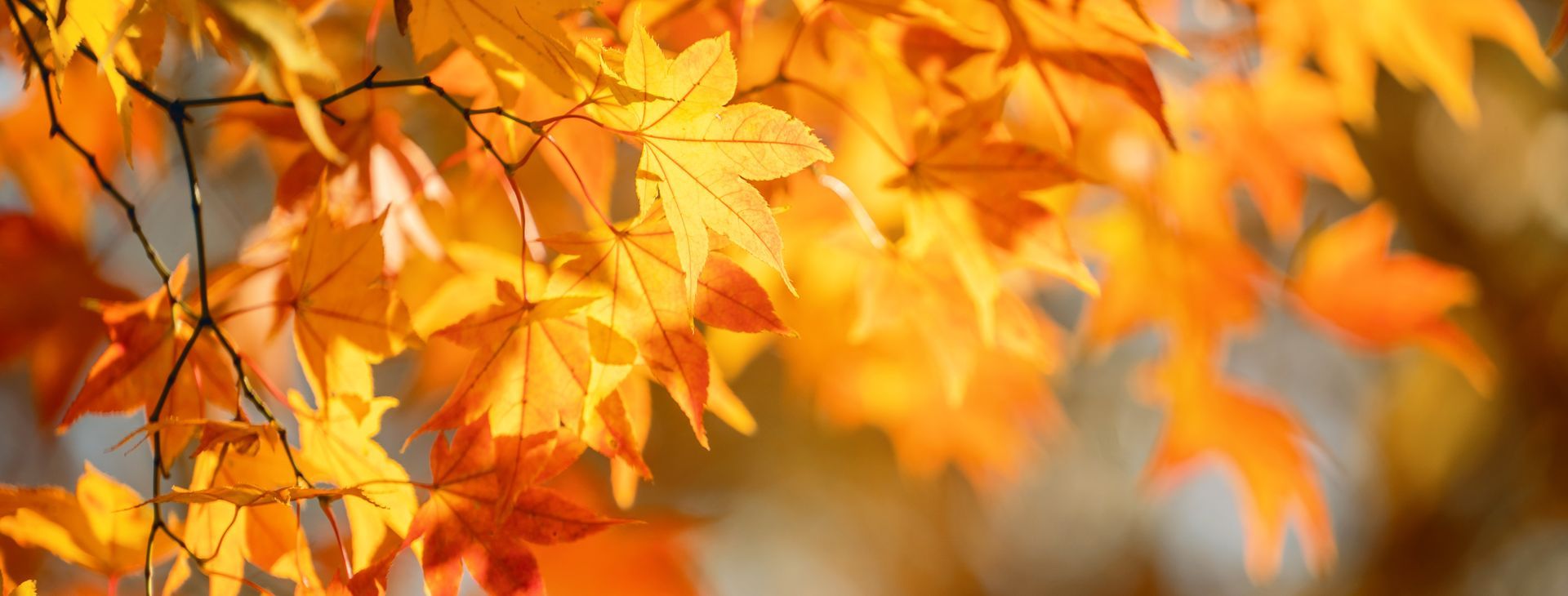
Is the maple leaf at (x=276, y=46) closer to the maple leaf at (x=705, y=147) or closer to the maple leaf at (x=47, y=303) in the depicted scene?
the maple leaf at (x=705, y=147)

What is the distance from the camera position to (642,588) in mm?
1139

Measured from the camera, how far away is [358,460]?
58 centimetres

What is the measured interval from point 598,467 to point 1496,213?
116 inches

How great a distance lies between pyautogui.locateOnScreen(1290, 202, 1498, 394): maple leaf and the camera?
120 centimetres

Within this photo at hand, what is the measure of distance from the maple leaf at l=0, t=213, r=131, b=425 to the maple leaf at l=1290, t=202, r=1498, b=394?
1.36 metres

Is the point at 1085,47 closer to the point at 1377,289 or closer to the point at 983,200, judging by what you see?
the point at 983,200

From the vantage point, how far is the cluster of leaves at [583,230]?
0.49 m

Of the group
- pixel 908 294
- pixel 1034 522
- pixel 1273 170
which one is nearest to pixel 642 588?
pixel 908 294

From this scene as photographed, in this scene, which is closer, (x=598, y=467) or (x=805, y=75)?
(x=805, y=75)

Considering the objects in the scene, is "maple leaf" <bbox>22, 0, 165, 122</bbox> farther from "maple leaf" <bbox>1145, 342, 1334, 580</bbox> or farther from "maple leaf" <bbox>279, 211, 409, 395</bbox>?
"maple leaf" <bbox>1145, 342, 1334, 580</bbox>

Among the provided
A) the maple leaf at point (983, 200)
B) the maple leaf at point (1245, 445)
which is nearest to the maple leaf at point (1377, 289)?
the maple leaf at point (1245, 445)

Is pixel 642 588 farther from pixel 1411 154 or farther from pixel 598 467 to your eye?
pixel 1411 154

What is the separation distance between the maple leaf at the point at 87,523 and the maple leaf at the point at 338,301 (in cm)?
14

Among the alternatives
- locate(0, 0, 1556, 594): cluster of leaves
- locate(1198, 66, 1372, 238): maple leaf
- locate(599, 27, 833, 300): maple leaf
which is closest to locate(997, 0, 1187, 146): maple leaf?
locate(0, 0, 1556, 594): cluster of leaves
